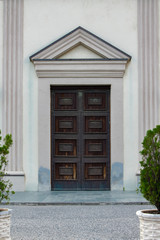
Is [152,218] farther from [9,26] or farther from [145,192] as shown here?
[9,26]

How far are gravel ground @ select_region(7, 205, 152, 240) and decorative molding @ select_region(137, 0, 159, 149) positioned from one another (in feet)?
12.6

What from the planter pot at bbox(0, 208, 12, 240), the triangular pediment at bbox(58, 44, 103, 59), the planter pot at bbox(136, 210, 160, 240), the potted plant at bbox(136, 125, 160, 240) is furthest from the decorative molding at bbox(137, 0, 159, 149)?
the planter pot at bbox(0, 208, 12, 240)

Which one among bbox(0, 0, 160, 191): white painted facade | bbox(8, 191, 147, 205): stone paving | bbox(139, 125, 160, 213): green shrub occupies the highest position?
bbox(0, 0, 160, 191): white painted facade

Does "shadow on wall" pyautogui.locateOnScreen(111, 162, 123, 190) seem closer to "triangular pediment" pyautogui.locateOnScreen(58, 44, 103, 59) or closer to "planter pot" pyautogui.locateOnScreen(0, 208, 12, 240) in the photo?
"triangular pediment" pyautogui.locateOnScreen(58, 44, 103, 59)

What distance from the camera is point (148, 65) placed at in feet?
46.7

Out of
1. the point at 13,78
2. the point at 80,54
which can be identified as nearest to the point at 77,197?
the point at 13,78

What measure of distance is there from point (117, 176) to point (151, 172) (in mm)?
8607

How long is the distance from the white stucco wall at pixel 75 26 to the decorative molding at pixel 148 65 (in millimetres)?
159

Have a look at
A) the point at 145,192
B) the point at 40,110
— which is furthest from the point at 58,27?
the point at 145,192

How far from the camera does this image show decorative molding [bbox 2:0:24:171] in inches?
557

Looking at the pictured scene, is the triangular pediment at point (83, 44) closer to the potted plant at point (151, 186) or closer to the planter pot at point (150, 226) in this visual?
the potted plant at point (151, 186)

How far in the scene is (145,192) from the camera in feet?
18.3

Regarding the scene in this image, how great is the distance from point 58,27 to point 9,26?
145 cm

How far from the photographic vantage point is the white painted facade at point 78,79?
14148 millimetres
